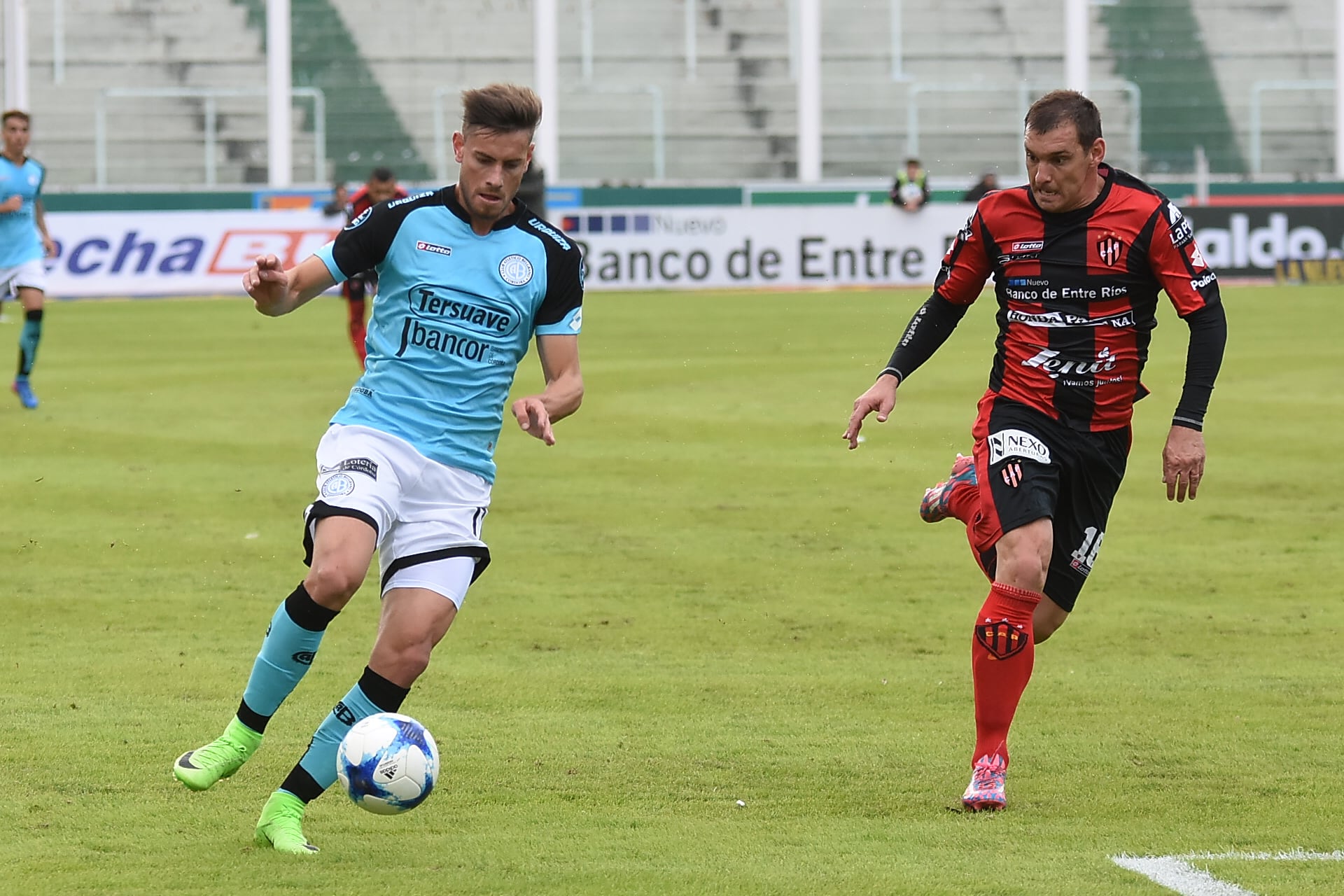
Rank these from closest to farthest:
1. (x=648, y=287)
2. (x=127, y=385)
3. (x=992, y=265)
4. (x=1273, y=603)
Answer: (x=992, y=265) < (x=1273, y=603) < (x=127, y=385) < (x=648, y=287)

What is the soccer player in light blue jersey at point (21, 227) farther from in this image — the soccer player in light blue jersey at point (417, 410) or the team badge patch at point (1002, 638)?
the team badge patch at point (1002, 638)

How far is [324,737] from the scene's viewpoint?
4836mm

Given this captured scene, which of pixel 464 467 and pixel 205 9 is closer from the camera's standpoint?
pixel 464 467

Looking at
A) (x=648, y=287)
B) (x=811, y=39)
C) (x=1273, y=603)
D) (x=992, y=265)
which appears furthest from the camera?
(x=811, y=39)

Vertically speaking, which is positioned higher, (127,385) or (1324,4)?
(1324,4)

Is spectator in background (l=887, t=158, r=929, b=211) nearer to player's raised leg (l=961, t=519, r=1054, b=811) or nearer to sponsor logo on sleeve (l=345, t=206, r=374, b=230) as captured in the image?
player's raised leg (l=961, t=519, r=1054, b=811)

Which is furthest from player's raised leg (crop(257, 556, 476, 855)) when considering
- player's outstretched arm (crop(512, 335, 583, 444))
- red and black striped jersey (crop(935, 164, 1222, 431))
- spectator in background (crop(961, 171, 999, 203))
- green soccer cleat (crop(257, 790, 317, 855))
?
spectator in background (crop(961, 171, 999, 203))

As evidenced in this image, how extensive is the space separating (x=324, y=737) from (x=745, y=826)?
3.86ft

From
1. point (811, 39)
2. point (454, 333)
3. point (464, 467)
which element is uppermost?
point (811, 39)

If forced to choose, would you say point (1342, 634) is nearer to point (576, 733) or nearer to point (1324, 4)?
point (576, 733)

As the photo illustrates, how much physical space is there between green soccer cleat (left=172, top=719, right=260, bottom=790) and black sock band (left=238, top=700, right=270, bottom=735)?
0.4 inches

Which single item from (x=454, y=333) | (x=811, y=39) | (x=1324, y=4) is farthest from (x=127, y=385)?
(x=1324, y=4)

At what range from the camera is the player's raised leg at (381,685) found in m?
4.81

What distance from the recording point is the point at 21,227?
607 inches
